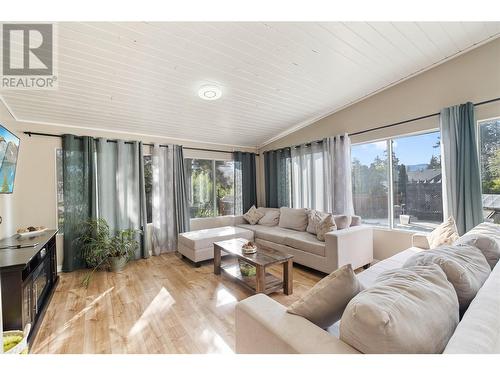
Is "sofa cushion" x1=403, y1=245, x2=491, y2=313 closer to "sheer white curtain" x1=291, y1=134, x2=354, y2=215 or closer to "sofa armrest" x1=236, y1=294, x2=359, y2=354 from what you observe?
"sofa armrest" x1=236, y1=294, x2=359, y2=354

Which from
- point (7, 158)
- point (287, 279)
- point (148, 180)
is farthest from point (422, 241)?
point (7, 158)

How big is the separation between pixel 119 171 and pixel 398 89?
14.3ft

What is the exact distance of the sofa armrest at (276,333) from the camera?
2.79ft

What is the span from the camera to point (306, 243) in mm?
3168

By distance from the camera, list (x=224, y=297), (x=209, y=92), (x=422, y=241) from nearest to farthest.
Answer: (x=224, y=297), (x=422, y=241), (x=209, y=92)

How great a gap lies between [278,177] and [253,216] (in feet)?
3.31

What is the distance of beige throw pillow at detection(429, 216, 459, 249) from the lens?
7.26ft

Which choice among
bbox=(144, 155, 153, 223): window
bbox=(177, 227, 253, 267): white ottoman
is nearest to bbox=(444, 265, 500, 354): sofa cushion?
bbox=(177, 227, 253, 267): white ottoman

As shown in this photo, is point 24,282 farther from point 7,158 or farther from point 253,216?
point 253,216

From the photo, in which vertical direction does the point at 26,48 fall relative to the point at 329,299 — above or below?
above

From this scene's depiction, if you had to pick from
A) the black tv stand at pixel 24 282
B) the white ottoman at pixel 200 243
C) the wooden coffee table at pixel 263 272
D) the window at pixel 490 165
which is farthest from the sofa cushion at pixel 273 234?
the black tv stand at pixel 24 282

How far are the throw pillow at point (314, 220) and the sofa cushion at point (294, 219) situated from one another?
131 mm

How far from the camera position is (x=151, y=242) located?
4012 mm
